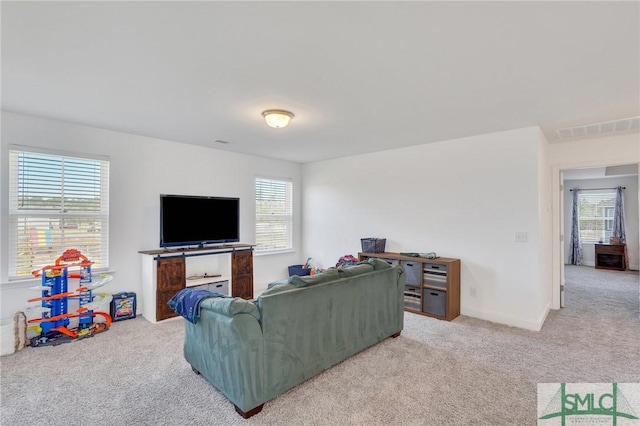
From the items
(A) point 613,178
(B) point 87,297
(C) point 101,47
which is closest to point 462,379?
(C) point 101,47

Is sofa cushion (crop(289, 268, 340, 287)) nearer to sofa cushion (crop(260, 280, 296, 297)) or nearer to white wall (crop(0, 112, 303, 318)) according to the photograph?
sofa cushion (crop(260, 280, 296, 297))

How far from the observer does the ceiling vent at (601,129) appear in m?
3.46

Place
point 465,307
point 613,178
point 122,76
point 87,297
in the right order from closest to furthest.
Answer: point 122,76 → point 87,297 → point 465,307 → point 613,178

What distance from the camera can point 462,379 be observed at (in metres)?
2.57

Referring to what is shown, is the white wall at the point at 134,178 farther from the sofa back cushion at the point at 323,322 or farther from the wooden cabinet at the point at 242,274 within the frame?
the sofa back cushion at the point at 323,322

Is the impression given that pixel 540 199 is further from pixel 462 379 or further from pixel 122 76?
pixel 122 76

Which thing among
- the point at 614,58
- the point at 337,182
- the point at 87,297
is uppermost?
the point at 614,58

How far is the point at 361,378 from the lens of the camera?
2590 millimetres

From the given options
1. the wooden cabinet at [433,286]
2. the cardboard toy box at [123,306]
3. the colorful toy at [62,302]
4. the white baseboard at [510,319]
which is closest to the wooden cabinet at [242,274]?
the cardboard toy box at [123,306]

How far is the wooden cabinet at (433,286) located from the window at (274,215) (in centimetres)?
248

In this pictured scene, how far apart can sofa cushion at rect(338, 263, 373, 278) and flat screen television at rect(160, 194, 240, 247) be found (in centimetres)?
250

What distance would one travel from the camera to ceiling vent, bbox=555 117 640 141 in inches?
136

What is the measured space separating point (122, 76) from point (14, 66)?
0.70 metres

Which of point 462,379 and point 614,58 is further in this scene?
point 462,379
